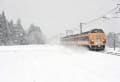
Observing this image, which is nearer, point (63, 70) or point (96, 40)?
point (63, 70)

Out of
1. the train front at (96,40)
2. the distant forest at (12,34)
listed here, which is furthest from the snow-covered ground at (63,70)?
the distant forest at (12,34)

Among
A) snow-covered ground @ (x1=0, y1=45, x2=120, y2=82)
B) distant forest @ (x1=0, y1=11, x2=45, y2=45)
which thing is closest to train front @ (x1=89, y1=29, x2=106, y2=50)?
snow-covered ground @ (x1=0, y1=45, x2=120, y2=82)

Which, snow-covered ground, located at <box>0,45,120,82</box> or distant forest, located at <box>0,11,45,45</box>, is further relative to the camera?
distant forest, located at <box>0,11,45,45</box>

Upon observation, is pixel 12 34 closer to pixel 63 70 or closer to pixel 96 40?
pixel 96 40

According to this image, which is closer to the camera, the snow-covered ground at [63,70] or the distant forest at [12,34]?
the snow-covered ground at [63,70]

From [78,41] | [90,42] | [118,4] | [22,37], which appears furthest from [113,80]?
[22,37]

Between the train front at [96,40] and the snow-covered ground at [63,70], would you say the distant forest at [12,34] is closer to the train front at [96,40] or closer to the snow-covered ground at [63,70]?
the train front at [96,40]

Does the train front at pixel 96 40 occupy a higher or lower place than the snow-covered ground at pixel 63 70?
higher

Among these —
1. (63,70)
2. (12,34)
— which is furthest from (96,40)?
(12,34)

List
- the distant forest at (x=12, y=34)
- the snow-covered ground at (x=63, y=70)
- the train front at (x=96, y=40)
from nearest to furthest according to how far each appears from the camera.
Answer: the snow-covered ground at (x=63, y=70), the train front at (x=96, y=40), the distant forest at (x=12, y=34)

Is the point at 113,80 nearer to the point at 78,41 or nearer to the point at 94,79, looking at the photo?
the point at 94,79

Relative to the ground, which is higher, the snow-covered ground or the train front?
the train front

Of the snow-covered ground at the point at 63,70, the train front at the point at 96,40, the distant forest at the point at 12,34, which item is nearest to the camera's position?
the snow-covered ground at the point at 63,70

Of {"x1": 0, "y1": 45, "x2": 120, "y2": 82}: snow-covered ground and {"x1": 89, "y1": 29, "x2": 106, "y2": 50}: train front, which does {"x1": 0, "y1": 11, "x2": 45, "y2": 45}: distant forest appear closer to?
{"x1": 89, "y1": 29, "x2": 106, "y2": 50}: train front
